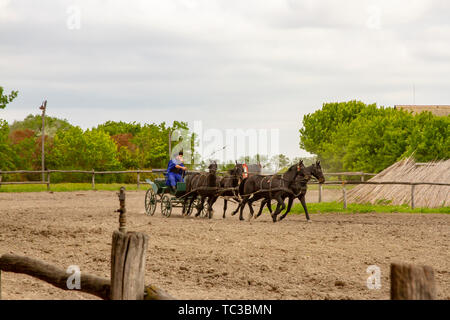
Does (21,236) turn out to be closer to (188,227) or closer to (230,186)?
(188,227)

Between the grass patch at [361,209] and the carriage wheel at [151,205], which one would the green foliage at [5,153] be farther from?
the grass patch at [361,209]

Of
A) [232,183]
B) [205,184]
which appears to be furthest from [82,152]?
[205,184]

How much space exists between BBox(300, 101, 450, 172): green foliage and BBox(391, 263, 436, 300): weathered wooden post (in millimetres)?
23192

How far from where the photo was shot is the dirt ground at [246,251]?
857 cm

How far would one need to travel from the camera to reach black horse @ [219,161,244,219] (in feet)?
64.2

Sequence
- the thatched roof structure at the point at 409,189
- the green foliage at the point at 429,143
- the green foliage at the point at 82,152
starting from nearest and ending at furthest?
the thatched roof structure at the point at 409,189 → the green foliage at the point at 429,143 → the green foliage at the point at 82,152

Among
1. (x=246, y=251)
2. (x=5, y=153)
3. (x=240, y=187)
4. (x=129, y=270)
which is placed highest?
(x=5, y=153)

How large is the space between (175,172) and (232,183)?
1.83 m

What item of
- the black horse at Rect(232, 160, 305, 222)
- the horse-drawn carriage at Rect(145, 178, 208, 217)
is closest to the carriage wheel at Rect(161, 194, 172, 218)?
the horse-drawn carriage at Rect(145, 178, 208, 217)

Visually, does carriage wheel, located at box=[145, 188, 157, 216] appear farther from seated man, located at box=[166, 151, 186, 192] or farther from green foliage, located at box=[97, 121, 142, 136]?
green foliage, located at box=[97, 121, 142, 136]

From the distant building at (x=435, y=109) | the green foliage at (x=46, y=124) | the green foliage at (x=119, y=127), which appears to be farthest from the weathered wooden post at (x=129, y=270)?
the green foliage at (x=119, y=127)

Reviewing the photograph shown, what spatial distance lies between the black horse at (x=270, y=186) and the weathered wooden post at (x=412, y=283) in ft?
46.4

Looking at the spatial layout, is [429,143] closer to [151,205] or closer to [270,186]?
[270,186]

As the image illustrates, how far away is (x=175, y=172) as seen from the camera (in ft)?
66.3
